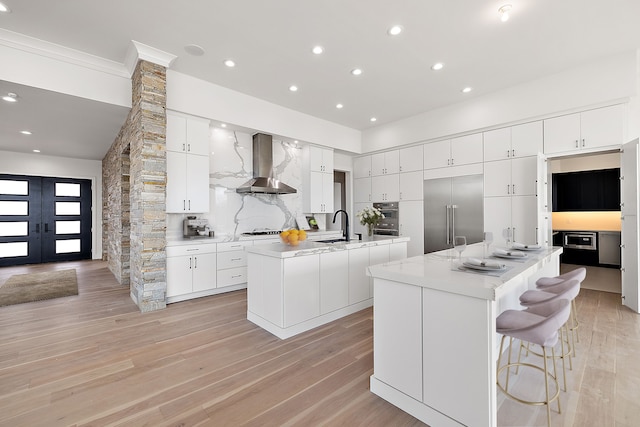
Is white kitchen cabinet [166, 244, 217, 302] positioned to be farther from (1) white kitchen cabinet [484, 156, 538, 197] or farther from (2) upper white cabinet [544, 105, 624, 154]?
(2) upper white cabinet [544, 105, 624, 154]

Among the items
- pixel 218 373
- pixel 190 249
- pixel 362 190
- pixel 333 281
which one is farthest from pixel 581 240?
pixel 190 249

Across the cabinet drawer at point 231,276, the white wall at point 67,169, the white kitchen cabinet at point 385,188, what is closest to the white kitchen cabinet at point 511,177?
the white kitchen cabinet at point 385,188

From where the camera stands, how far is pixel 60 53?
333cm

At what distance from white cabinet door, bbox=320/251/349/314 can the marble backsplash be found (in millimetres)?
2596

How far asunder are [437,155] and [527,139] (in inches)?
56.2

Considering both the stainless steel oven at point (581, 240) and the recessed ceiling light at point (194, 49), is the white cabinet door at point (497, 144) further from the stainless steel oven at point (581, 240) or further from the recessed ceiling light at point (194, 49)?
the recessed ceiling light at point (194, 49)

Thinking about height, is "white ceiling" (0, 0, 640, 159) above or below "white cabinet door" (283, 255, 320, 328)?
above

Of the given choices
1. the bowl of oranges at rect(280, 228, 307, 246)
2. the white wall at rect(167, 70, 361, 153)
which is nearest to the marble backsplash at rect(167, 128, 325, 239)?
the white wall at rect(167, 70, 361, 153)

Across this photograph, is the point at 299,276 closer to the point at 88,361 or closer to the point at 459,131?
the point at 88,361

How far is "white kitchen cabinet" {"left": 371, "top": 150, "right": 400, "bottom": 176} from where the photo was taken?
610 centimetres

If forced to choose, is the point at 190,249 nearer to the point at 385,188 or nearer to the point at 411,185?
the point at 385,188

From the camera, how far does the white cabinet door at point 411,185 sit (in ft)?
18.6

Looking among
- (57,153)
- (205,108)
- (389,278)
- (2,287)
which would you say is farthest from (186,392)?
(57,153)

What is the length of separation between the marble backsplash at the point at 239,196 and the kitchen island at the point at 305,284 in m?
2.10
